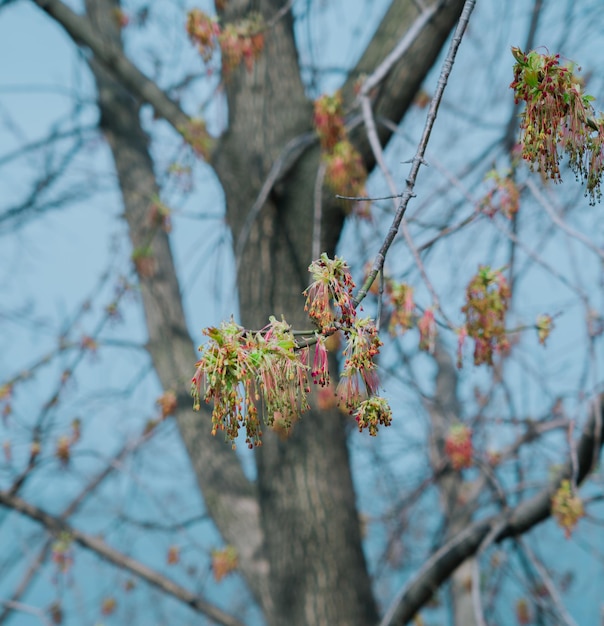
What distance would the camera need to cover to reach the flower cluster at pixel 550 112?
1.06 meters

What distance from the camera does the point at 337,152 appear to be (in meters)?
2.29

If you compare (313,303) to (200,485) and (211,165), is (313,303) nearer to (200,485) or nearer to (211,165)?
(211,165)

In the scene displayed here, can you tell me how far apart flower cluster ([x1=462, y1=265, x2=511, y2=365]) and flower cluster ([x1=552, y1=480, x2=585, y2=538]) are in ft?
2.26

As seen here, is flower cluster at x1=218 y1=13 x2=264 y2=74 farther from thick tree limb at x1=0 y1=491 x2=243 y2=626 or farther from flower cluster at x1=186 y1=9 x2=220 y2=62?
thick tree limb at x1=0 y1=491 x2=243 y2=626

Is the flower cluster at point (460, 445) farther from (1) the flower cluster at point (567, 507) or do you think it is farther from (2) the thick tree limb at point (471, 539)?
(1) the flower cluster at point (567, 507)

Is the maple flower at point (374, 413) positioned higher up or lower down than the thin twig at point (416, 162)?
lower down

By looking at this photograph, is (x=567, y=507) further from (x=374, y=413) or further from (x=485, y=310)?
(x=374, y=413)

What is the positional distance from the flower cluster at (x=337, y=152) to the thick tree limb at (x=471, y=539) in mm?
1065

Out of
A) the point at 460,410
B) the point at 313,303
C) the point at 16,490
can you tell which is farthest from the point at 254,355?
the point at 460,410

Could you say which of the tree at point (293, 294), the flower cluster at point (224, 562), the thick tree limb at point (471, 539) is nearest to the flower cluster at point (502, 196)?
the tree at point (293, 294)

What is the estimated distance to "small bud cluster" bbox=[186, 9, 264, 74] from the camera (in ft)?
7.58

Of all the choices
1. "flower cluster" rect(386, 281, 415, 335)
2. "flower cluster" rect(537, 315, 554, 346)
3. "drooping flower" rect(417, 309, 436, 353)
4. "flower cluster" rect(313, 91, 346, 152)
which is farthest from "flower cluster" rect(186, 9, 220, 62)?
"flower cluster" rect(537, 315, 554, 346)

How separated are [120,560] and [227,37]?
2098 millimetres

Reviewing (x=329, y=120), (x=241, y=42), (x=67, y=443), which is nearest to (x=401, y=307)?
(x=329, y=120)
